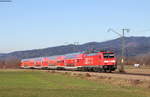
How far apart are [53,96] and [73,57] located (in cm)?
6786

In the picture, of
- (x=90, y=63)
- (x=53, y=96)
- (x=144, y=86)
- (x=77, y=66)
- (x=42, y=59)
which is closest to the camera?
(x=53, y=96)

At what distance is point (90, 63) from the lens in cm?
7975

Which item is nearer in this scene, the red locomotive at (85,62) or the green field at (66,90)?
the green field at (66,90)

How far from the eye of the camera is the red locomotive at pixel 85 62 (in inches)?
2916

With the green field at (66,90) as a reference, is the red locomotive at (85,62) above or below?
above

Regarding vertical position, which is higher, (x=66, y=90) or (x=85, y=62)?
(x=85, y=62)

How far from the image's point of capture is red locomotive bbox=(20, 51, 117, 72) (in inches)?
2916

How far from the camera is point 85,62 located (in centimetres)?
8388

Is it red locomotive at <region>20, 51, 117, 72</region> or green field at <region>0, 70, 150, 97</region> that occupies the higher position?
red locomotive at <region>20, 51, 117, 72</region>

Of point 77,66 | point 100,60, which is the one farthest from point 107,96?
point 77,66

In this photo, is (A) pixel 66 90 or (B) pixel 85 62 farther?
(B) pixel 85 62

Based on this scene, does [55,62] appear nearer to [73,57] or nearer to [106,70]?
[73,57]

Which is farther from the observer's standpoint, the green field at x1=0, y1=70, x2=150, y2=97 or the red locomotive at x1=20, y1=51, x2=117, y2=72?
the red locomotive at x1=20, y1=51, x2=117, y2=72

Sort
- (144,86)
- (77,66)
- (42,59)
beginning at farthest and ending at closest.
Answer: (42,59) < (77,66) < (144,86)
